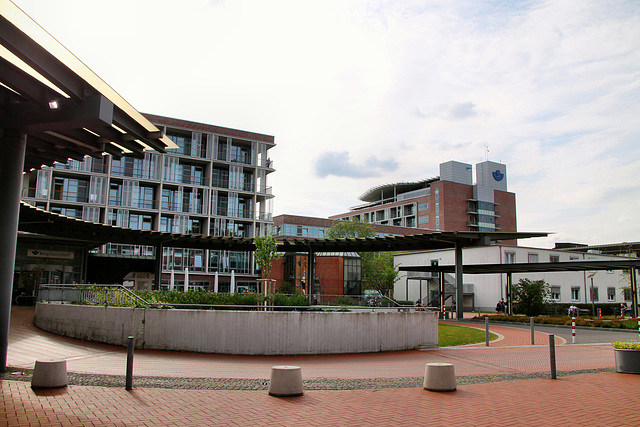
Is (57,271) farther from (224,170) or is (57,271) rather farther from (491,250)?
(491,250)

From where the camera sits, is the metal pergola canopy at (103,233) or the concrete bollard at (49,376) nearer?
the concrete bollard at (49,376)

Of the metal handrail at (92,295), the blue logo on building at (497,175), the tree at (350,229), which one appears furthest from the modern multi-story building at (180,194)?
the blue logo on building at (497,175)

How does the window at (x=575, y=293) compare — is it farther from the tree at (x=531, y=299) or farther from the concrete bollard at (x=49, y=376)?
the concrete bollard at (x=49, y=376)

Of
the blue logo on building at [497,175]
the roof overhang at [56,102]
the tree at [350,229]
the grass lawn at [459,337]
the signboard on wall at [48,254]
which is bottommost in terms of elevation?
the grass lawn at [459,337]

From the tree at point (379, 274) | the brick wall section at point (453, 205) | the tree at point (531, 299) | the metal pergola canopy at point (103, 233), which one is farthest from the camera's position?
the brick wall section at point (453, 205)

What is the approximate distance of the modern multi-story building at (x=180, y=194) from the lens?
5366cm

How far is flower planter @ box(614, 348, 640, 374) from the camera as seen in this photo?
11789mm

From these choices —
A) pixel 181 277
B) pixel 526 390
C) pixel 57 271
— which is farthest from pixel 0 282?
pixel 181 277

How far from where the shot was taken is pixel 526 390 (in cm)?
963

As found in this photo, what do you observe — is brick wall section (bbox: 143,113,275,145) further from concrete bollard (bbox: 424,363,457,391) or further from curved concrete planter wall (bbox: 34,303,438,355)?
concrete bollard (bbox: 424,363,457,391)

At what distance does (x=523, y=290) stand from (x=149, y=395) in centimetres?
3682

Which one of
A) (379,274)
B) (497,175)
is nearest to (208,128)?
(379,274)

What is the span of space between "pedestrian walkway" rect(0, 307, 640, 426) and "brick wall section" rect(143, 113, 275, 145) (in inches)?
1820

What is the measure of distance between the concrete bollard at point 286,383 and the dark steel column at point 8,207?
5.92 meters
